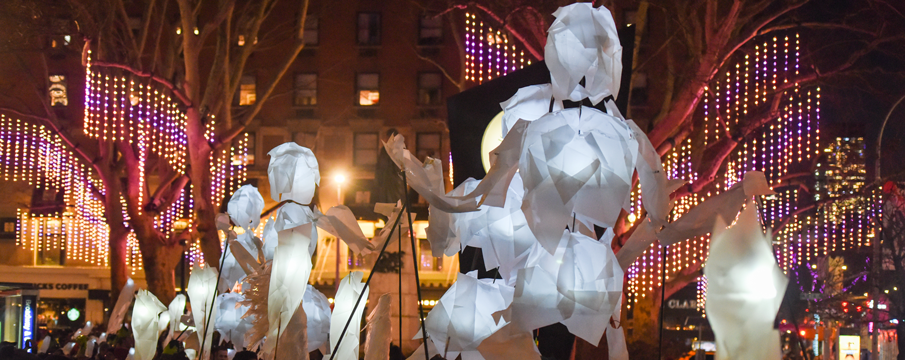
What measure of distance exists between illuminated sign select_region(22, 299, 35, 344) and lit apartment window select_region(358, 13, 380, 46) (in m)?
18.4

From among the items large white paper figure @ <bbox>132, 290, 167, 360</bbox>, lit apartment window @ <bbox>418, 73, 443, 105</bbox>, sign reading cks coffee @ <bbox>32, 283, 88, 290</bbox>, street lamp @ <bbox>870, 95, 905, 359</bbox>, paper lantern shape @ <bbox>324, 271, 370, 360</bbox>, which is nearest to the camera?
paper lantern shape @ <bbox>324, 271, 370, 360</bbox>

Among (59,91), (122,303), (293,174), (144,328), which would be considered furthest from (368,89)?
(293,174)

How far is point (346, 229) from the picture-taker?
11.8 ft

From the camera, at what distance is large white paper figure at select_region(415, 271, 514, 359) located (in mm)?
3482

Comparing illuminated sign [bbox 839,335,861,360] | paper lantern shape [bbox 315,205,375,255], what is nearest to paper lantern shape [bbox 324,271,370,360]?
paper lantern shape [bbox 315,205,375,255]

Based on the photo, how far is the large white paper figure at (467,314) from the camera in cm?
348

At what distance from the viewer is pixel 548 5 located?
1166 centimetres

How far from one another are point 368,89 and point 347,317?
24587 mm

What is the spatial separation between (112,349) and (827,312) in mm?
13504

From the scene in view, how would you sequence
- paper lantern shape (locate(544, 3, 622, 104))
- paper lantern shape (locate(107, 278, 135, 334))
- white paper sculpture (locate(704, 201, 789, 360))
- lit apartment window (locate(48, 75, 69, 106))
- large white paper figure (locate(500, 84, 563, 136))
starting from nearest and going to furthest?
white paper sculpture (locate(704, 201, 789, 360))
paper lantern shape (locate(544, 3, 622, 104))
large white paper figure (locate(500, 84, 563, 136))
paper lantern shape (locate(107, 278, 135, 334))
lit apartment window (locate(48, 75, 69, 106))

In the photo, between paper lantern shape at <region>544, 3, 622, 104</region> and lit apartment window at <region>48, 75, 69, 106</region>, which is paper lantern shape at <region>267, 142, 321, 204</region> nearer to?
paper lantern shape at <region>544, 3, 622, 104</region>

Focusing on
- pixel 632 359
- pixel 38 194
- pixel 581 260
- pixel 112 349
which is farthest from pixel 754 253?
pixel 38 194

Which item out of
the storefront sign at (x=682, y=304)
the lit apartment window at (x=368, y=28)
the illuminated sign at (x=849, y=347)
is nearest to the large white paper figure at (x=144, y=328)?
the illuminated sign at (x=849, y=347)

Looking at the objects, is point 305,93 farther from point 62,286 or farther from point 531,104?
point 531,104
